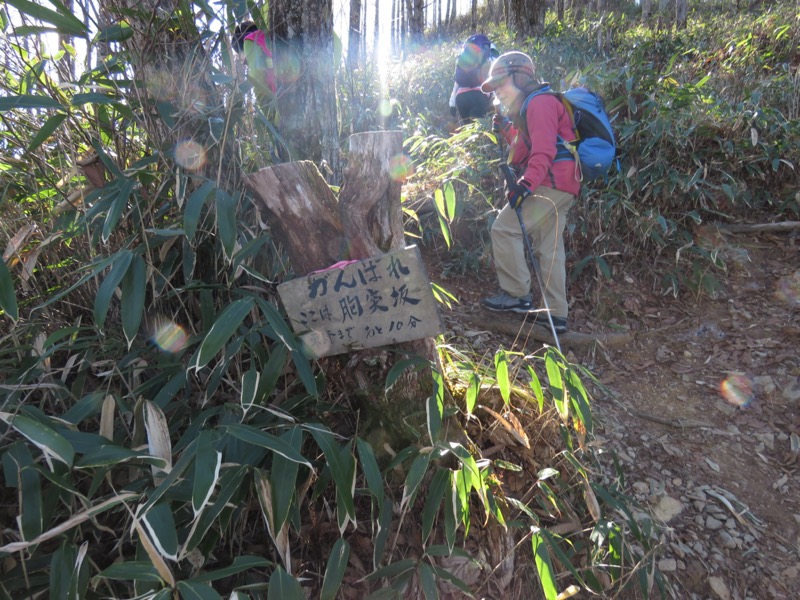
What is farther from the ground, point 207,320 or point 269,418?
point 207,320

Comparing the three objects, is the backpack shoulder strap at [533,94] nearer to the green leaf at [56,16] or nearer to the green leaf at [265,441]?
the green leaf at [56,16]

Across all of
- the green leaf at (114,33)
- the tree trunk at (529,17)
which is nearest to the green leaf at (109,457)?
the green leaf at (114,33)

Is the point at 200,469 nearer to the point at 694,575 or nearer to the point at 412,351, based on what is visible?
the point at 412,351

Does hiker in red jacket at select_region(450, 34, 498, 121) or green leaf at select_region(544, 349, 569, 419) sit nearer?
green leaf at select_region(544, 349, 569, 419)

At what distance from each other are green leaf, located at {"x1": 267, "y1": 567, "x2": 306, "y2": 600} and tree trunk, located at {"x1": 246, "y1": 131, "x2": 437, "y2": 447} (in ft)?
2.07

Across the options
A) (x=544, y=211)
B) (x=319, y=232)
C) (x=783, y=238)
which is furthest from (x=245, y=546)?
(x=783, y=238)

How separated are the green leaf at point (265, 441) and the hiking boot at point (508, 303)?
2.62 meters

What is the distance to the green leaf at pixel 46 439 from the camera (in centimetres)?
118

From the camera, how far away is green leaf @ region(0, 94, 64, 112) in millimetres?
1417

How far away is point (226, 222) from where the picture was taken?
5.10 ft

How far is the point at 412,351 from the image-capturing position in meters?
1.79

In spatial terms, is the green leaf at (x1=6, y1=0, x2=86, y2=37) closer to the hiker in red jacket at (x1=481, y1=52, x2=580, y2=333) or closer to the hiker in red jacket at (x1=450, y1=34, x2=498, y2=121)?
the hiker in red jacket at (x1=481, y1=52, x2=580, y2=333)

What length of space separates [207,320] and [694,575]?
2176mm

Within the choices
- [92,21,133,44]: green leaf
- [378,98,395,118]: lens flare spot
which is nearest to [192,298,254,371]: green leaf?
[92,21,133,44]: green leaf
